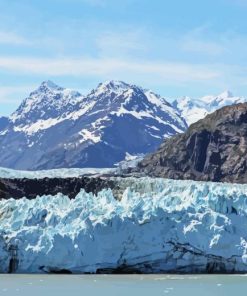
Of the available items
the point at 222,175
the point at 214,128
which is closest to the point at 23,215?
the point at 222,175

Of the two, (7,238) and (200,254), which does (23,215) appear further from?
(200,254)

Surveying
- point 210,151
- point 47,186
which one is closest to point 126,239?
point 47,186

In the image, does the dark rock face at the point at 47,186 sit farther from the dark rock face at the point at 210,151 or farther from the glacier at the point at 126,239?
the dark rock face at the point at 210,151
